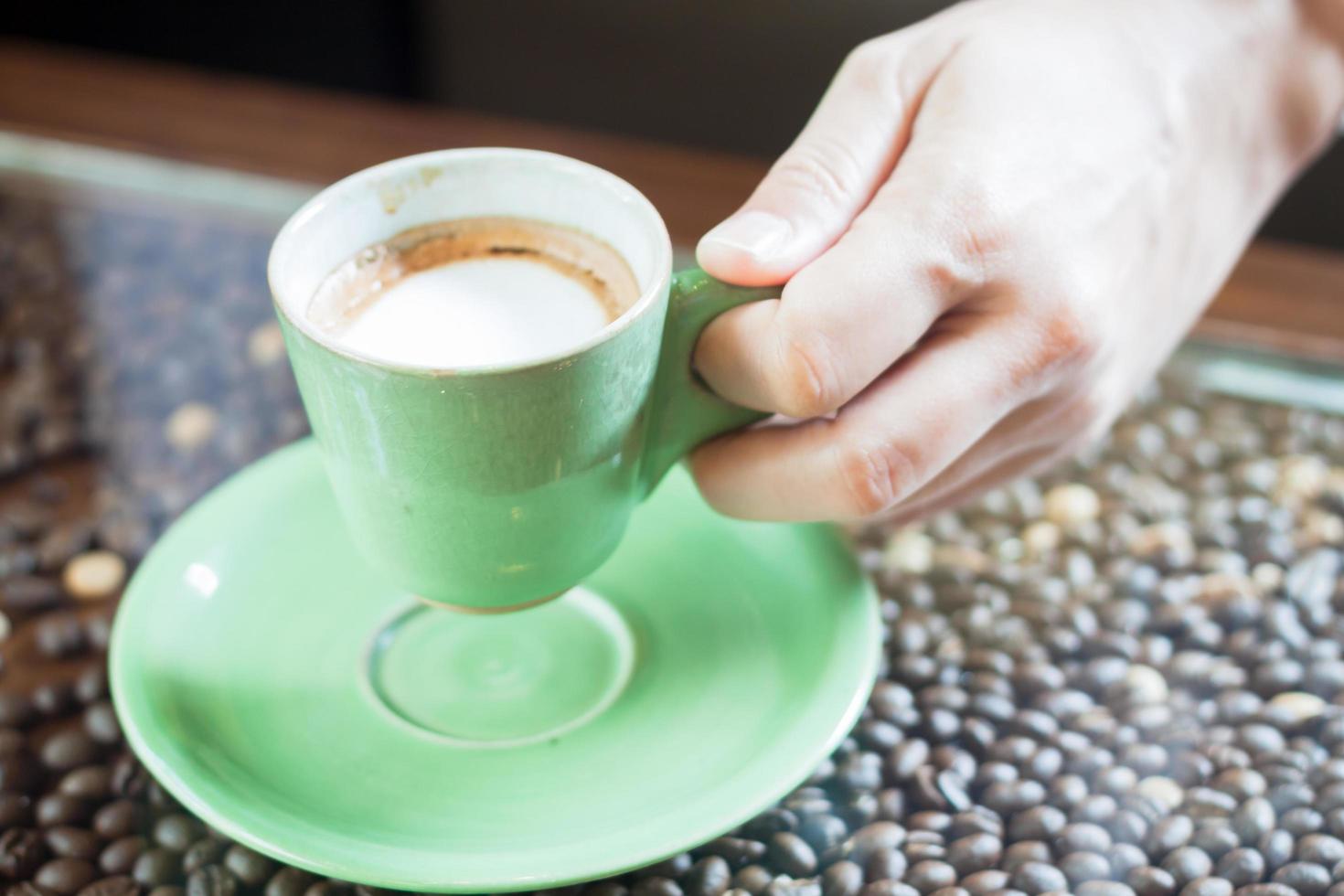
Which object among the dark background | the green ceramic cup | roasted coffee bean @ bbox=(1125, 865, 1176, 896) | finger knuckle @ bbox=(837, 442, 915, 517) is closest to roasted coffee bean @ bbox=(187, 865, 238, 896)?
the green ceramic cup

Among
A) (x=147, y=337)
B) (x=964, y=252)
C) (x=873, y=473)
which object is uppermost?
(x=964, y=252)

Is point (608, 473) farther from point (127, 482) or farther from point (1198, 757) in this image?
point (127, 482)

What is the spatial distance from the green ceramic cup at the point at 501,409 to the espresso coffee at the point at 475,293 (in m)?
0.01

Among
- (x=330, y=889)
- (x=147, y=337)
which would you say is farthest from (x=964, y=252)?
(x=147, y=337)

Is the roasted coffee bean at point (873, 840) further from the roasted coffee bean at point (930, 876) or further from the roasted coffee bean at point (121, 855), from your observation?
the roasted coffee bean at point (121, 855)

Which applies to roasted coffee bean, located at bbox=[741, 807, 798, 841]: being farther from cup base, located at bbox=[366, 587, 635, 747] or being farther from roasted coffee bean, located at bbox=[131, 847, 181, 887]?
roasted coffee bean, located at bbox=[131, 847, 181, 887]

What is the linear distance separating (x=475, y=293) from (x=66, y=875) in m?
0.44

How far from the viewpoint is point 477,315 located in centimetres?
75

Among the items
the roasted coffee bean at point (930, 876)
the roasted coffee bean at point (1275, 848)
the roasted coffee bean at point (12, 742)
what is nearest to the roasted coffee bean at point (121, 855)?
the roasted coffee bean at point (12, 742)

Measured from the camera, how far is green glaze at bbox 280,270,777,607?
2.10 ft

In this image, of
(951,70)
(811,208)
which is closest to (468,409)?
(811,208)

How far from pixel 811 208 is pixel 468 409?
25cm

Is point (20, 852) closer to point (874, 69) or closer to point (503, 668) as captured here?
point (503, 668)

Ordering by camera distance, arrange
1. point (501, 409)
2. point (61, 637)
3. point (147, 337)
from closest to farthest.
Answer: point (501, 409), point (61, 637), point (147, 337)
